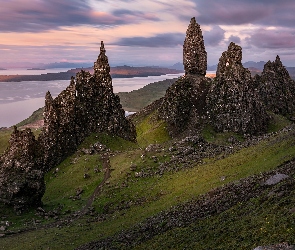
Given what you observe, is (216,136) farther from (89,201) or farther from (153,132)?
(89,201)

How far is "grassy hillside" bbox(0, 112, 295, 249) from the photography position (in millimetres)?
31716

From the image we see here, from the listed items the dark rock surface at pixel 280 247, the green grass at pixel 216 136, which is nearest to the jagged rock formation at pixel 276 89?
the green grass at pixel 216 136

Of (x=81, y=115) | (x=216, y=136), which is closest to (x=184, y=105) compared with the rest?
(x=216, y=136)

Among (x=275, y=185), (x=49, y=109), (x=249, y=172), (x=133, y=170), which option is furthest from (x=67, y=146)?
(x=275, y=185)

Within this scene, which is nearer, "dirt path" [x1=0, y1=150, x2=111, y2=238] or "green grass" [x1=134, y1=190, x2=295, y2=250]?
"green grass" [x1=134, y1=190, x2=295, y2=250]

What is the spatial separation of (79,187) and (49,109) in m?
39.0

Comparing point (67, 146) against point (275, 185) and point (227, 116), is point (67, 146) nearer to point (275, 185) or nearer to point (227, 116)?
point (227, 116)

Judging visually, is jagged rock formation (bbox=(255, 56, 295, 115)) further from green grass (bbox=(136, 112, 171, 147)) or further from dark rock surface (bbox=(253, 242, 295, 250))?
dark rock surface (bbox=(253, 242, 295, 250))

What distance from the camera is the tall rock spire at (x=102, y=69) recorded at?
12838cm

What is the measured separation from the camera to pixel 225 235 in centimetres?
3028

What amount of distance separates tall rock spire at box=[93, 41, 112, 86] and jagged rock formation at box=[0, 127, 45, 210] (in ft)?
168

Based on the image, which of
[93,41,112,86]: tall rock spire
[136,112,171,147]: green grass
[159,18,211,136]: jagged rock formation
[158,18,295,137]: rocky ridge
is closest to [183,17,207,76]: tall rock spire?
[158,18,295,137]: rocky ridge

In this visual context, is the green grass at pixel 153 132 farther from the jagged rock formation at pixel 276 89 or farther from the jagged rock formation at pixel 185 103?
the jagged rock formation at pixel 276 89

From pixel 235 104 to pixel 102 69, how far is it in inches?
2095
